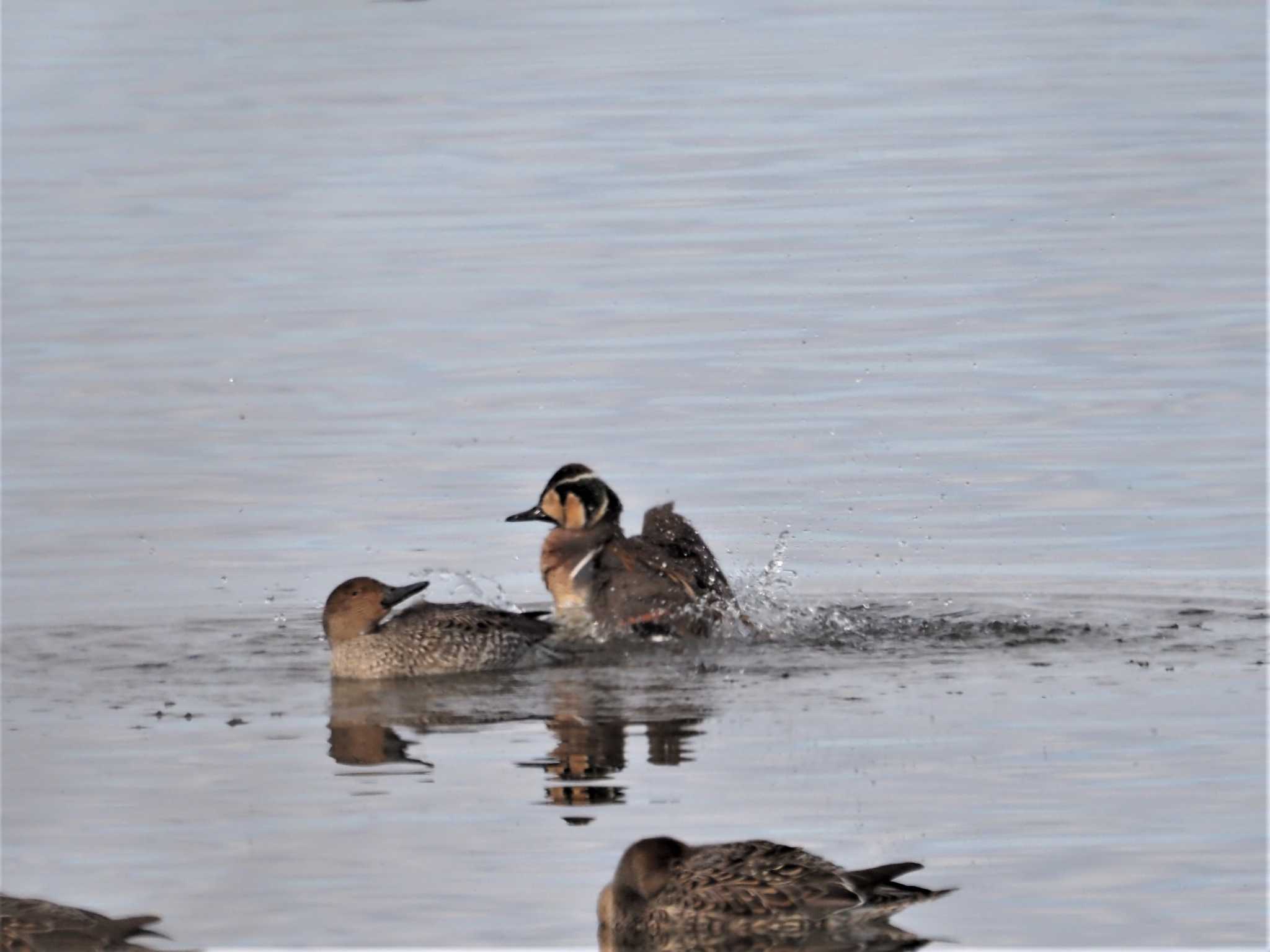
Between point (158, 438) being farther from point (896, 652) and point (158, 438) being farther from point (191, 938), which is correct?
point (191, 938)

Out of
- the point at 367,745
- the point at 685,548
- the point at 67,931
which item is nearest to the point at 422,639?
the point at 367,745

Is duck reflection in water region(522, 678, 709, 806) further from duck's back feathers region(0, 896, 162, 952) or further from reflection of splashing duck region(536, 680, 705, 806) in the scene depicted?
duck's back feathers region(0, 896, 162, 952)

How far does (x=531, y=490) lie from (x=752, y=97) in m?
15.5

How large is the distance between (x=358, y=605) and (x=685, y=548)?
5.57 ft

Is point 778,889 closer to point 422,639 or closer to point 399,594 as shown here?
point 422,639

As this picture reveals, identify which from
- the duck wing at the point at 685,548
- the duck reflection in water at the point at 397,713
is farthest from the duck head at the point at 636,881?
the duck wing at the point at 685,548

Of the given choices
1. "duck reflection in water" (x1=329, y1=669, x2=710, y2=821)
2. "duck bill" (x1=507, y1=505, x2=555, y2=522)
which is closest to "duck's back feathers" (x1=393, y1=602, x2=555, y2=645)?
"duck reflection in water" (x1=329, y1=669, x2=710, y2=821)

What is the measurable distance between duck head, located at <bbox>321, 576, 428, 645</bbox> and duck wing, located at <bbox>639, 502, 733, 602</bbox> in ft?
4.21

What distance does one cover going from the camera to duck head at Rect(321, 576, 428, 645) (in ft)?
40.8

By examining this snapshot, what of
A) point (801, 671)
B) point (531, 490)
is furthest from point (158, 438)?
point (801, 671)

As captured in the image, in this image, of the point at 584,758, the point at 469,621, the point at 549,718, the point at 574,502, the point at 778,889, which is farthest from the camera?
the point at 574,502

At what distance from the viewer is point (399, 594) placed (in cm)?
1262

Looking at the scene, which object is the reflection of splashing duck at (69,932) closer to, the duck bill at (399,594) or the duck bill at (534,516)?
the duck bill at (399,594)

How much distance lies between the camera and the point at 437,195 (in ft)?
81.3
